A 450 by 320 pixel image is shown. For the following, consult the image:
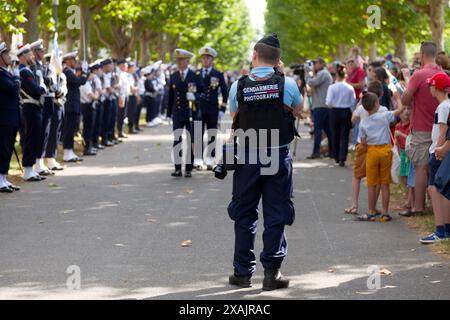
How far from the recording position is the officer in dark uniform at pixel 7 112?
15.0 metres

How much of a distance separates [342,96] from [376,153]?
6728 millimetres

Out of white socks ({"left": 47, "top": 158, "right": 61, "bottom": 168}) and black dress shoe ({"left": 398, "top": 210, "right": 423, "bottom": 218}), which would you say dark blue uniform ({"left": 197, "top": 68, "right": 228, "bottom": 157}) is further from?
black dress shoe ({"left": 398, "top": 210, "right": 423, "bottom": 218})

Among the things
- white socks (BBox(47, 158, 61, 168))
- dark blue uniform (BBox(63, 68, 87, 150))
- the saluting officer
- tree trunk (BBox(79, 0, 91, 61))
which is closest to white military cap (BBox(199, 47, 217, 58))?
the saluting officer

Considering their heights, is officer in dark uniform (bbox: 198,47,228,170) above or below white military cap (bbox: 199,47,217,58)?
below

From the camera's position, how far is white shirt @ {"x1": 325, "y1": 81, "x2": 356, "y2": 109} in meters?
19.3

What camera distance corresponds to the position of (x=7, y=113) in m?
15.3

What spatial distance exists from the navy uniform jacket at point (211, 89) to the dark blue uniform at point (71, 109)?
8.97 ft

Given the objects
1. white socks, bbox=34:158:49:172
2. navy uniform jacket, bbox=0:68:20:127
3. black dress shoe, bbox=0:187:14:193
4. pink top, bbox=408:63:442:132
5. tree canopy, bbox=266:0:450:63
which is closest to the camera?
pink top, bbox=408:63:442:132

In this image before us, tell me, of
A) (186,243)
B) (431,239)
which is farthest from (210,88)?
(431,239)

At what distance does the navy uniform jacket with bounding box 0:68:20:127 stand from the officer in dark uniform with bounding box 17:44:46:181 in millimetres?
907

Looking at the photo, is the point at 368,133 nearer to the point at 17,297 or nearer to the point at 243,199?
the point at 243,199

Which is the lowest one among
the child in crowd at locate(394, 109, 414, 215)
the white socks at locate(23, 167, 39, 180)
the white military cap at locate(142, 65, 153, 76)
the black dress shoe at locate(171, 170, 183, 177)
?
the black dress shoe at locate(171, 170, 183, 177)

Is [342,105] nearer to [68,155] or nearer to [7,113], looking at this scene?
[68,155]

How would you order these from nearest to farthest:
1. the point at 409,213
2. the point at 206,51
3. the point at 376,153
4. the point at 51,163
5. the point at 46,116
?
the point at 376,153 → the point at 409,213 → the point at 46,116 → the point at 206,51 → the point at 51,163
